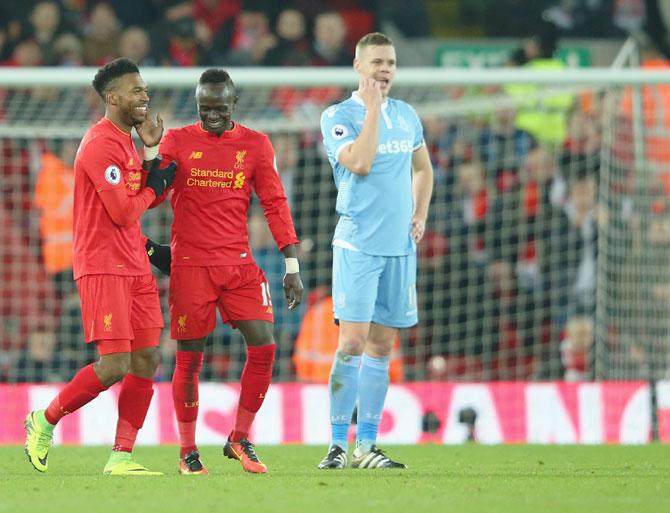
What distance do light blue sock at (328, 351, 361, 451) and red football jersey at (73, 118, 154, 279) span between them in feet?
3.73

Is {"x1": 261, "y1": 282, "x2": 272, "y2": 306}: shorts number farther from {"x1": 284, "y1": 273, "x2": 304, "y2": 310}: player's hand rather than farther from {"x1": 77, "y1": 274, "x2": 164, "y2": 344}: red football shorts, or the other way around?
{"x1": 77, "y1": 274, "x2": 164, "y2": 344}: red football shorts

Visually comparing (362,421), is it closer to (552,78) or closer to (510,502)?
(510,502)

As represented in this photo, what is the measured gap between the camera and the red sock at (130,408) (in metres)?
6.86

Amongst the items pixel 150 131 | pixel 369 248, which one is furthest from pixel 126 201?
pixel 369 248

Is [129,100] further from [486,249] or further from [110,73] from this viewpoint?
[486,249]

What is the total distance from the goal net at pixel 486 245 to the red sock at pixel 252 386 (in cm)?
372

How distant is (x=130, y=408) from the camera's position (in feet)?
22.5

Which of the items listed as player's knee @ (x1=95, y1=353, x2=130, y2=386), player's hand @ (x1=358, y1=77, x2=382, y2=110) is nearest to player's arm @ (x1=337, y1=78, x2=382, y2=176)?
player's hand @ (x1=358, y1=77, x2=382, y2=110)

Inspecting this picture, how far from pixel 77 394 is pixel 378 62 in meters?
2.19

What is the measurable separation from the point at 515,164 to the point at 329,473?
5.32m

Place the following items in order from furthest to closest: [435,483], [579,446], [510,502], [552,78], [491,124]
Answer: [491,124] < [552,78] < [579,446] < [435,483] < [510,502]

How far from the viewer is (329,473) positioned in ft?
22.7

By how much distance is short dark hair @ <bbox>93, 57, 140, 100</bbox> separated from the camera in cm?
683

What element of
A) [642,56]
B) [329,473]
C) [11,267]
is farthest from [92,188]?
[642,56]
